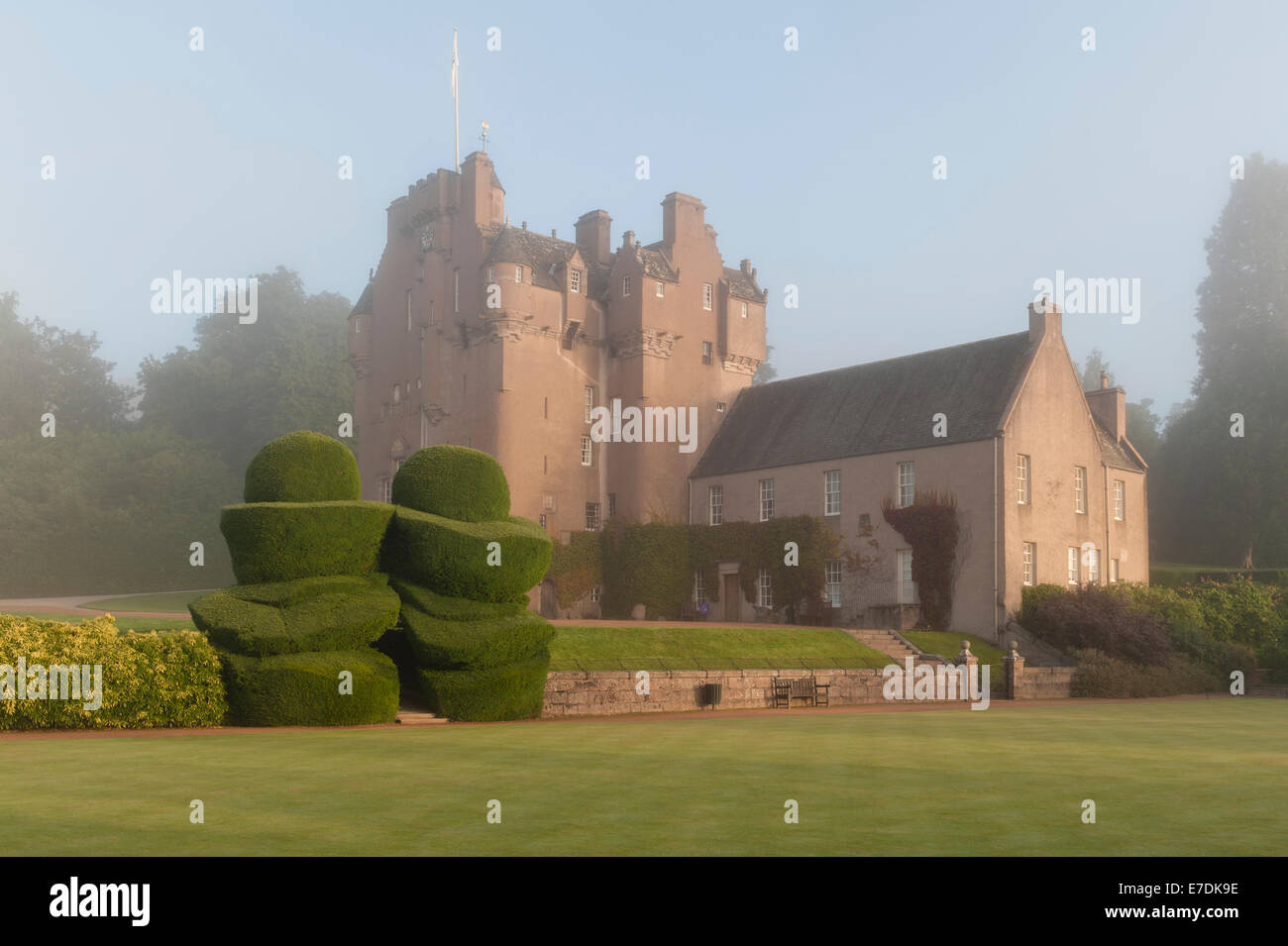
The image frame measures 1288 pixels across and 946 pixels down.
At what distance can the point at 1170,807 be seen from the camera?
35.7ft

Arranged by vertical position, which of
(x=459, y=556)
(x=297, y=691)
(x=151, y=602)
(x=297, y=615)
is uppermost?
(x=459, y=556)

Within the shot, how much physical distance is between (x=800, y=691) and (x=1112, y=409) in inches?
1108

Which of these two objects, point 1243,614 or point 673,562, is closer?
point 1243,614

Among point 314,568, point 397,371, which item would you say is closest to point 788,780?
point 314,568

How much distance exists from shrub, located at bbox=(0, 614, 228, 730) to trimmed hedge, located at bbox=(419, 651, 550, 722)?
4.25 meters

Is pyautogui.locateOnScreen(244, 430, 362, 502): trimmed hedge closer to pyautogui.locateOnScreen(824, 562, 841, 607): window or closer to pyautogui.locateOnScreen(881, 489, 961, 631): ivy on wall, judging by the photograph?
pyautogui.locateOnScreen(881, 489, 961, 631): ivy on wall

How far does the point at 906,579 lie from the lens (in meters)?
43.4

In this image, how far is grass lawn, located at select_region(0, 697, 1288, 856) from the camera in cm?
892

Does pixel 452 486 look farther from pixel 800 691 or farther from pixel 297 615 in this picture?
pixel 800 691

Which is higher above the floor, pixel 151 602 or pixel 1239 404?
pixel 1239 404

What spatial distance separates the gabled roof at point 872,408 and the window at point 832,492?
80cm

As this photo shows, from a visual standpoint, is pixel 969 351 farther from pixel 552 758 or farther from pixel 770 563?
pixel 552 758

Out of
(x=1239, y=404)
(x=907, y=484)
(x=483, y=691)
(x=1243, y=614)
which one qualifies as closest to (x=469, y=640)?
(x=483, y=691)

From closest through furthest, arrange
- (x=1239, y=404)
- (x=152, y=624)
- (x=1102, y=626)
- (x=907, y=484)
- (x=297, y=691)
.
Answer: (x=297, y=691)
(x=152, y=624)
(x=1102, y=626)
(x=907, y=484)
(x=1239, y=404)
